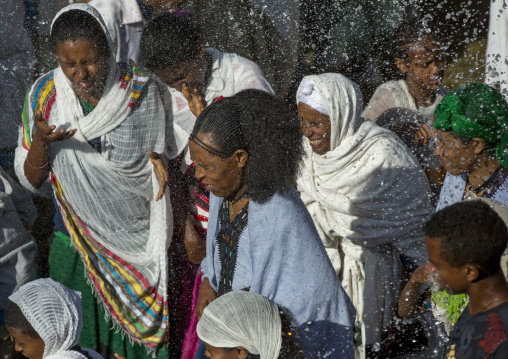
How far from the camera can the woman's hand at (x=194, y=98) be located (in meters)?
3.86

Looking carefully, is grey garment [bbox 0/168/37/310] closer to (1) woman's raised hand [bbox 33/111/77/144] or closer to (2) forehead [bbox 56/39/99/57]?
(1) woman's raised hand [bbox 33/111/77/144]

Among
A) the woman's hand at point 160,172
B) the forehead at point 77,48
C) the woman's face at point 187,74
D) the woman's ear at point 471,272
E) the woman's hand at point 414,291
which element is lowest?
the woman's hand at point 414,291

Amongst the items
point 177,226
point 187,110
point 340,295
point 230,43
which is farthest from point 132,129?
point 340,295

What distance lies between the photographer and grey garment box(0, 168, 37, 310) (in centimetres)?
405

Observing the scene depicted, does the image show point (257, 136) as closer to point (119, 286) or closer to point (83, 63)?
point (83, 63)

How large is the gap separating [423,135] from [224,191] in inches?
70.2

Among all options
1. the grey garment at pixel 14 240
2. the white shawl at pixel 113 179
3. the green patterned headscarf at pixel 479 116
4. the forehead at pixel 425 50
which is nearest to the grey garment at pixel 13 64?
the grey garment at pixel 14 240

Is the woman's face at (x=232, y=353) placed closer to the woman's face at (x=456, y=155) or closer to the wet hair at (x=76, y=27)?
the woman's face at (x=456, y=155)

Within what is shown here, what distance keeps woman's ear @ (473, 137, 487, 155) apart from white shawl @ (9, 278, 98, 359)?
198cm

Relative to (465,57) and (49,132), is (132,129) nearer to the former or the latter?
(49,132)

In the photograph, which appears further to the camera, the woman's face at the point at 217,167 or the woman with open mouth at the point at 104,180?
the woman with open mouth at the point at 104,180

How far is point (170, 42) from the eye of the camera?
374cm

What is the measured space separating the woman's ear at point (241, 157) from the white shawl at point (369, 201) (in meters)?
1.05

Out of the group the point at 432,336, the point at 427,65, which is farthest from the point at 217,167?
the point at 427,65
